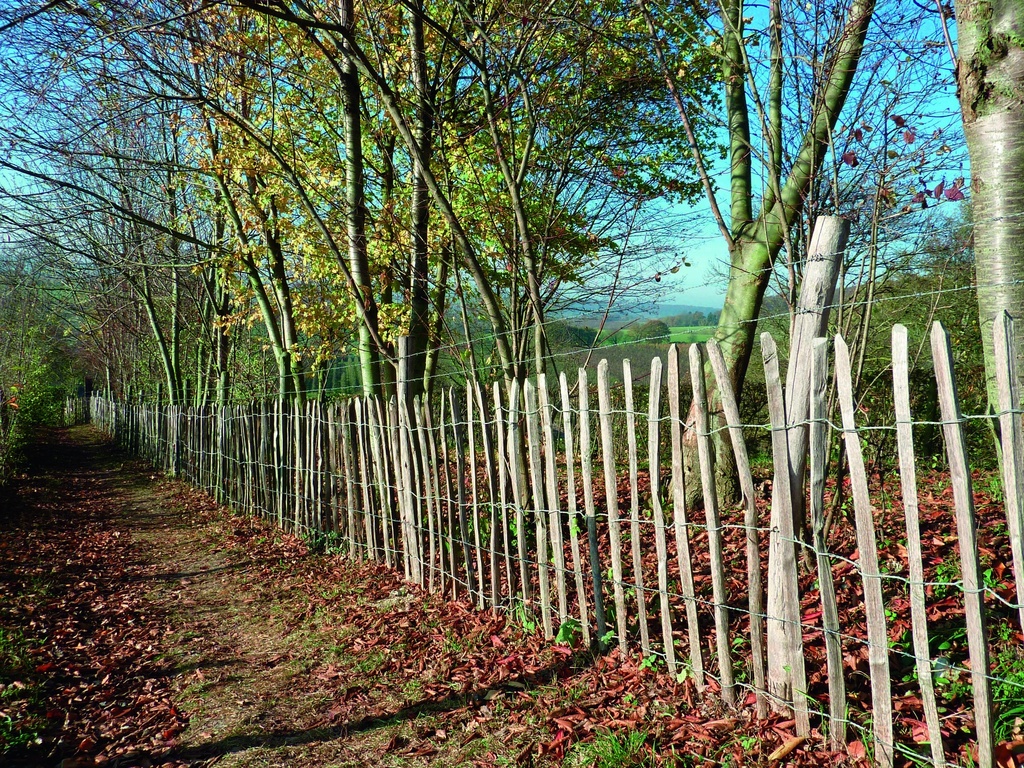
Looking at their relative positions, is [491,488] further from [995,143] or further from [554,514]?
[995,143]

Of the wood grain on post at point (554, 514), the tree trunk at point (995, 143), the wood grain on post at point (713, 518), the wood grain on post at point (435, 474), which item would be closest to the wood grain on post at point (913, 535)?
the tree trunk at point (995, 143)

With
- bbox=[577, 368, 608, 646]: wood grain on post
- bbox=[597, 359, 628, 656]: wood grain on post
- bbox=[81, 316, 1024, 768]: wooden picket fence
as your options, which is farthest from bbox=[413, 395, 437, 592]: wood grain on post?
bbox=[597, 359, 628, 656]: wood grain on post

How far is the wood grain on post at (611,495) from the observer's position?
141 inches

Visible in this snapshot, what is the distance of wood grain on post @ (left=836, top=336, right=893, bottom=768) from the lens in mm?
2441

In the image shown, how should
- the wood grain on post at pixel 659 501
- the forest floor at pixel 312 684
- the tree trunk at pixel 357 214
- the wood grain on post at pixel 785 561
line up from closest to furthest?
the wood grain on post at pixel 785 561
the forest floor at pixel 312 684
the wood grain on post at pixel 659 501
the tree trunk at pixel 357 214

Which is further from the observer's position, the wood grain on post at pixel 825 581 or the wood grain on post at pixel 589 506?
the wood grain on post at pixel 589 506

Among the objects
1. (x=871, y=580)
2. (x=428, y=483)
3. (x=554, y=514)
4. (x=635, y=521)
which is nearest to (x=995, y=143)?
(x=871, y=580)

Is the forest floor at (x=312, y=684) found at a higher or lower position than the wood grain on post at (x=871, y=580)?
lower

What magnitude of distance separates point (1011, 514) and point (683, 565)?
4.69 feet

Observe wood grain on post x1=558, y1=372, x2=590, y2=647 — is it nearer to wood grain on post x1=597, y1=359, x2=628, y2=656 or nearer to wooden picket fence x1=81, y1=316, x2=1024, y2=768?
wooden picket fence x1=81, y1=316, x2=1024, y2=768

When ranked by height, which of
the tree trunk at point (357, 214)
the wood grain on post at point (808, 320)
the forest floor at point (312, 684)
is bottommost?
the forest floor at point (312, 684)

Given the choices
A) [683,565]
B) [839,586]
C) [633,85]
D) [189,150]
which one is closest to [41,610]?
[683,565]

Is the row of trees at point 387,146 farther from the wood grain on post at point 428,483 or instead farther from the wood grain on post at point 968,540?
the wood grain on post at point 968,540

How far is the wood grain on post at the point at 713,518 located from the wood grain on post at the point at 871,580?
2.13 feet
